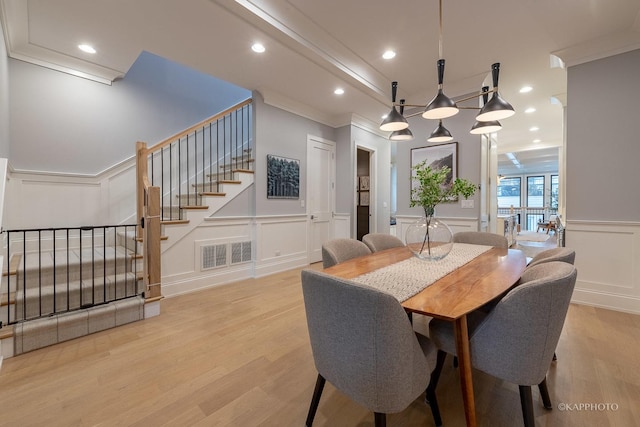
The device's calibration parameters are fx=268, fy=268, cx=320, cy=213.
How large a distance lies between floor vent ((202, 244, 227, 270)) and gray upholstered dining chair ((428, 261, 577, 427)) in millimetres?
3177

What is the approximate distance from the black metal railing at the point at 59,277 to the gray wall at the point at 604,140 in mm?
4758

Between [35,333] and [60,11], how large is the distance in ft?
8.94

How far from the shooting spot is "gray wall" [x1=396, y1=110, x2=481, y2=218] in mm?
3775

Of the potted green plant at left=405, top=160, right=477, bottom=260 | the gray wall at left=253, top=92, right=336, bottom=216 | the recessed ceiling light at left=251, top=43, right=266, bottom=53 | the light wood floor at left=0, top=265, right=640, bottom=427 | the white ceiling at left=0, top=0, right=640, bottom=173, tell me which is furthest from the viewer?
the gray wall at left=253, top=92, right=336, bottom=216

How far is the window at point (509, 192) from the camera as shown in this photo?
1189 centimetres

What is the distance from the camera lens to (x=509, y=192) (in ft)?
A: 39.8

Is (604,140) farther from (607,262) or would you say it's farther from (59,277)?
(59,277)

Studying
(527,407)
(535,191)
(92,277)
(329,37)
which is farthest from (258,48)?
(535,191)

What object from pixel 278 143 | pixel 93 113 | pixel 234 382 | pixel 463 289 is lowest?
pixel 234 382

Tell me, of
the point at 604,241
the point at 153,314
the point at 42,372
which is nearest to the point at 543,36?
the point at 604,241

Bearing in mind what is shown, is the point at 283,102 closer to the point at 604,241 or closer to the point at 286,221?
the point at 286,221

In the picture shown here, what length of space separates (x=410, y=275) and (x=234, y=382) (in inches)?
50.9

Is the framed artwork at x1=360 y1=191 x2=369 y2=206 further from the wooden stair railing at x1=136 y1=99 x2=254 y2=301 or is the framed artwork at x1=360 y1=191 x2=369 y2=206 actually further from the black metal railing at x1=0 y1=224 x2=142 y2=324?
the black metal railing at x1=0 y1=224 x2=142 y2=324

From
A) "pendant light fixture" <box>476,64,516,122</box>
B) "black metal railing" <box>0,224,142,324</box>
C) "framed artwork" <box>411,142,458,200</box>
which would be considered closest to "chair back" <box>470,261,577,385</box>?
"pendant light fixture" <box>476,64,516,122</box>
